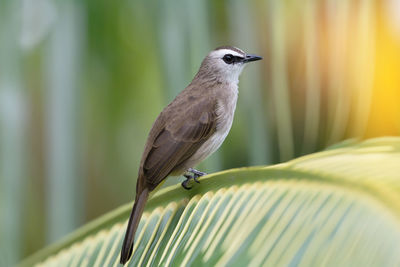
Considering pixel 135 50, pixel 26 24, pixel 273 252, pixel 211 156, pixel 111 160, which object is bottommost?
pixel 111 160

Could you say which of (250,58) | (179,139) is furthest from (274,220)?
(250,58)

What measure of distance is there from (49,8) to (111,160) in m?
1.56

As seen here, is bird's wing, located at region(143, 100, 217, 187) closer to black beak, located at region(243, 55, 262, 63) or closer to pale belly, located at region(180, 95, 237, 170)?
pale belly, located at region(180, 95, 237, 170)

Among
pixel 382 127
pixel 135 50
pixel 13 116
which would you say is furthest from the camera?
pixel 135 50

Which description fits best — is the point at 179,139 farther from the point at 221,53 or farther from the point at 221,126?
the point at 221,53

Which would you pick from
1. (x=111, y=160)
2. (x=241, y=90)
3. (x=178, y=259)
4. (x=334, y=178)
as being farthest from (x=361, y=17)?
(x=111, y=160)

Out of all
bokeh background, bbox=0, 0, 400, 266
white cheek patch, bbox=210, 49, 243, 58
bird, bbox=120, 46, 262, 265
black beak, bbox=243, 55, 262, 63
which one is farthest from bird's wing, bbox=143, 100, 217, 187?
white cheek patch, bbox=210, 49, 243, 58

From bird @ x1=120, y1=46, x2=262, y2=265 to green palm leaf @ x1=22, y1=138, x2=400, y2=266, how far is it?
186mm

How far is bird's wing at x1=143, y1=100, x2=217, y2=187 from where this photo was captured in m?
2.78

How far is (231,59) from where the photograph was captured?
348 centimetres

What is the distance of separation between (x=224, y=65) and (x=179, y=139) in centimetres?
70

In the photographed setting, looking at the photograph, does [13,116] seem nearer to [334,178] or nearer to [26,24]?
[26,24]

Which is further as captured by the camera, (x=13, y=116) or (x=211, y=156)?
(x=211, y=156)

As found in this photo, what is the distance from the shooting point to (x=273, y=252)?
1.74 m
